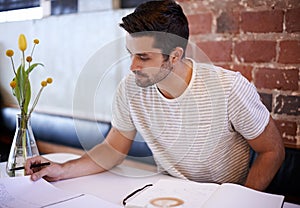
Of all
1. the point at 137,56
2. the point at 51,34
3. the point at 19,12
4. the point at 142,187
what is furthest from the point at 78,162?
the point at 51,34

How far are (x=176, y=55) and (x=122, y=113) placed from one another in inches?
9.8

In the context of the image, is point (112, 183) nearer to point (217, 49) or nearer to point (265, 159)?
point (265, 159)

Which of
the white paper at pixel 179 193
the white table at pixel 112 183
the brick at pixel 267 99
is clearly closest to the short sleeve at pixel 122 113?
the white table at pixel 112 183

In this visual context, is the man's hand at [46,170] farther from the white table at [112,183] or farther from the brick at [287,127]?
the brick at [287,127]

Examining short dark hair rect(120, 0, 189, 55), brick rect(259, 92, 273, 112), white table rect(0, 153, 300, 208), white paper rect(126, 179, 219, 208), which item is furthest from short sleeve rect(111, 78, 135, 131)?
brick rect(259, 92, 273, 112)

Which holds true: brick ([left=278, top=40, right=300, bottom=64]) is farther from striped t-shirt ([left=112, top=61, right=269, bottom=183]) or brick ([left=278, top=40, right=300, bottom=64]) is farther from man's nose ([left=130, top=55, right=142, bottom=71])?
man's nose ([left=130, top=55, right=142, bottom=71])

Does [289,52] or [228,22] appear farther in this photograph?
[228,22]

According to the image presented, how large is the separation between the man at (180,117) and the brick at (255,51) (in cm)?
24

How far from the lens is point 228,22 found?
1276mm

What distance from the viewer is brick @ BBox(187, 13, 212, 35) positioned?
1.34 m

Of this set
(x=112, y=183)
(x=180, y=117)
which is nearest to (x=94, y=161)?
(x=112, y=183)

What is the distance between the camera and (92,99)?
4.27ft

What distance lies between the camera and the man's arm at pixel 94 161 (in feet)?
3.03

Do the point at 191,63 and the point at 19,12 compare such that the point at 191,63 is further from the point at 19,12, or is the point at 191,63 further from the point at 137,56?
the point at 19,12
